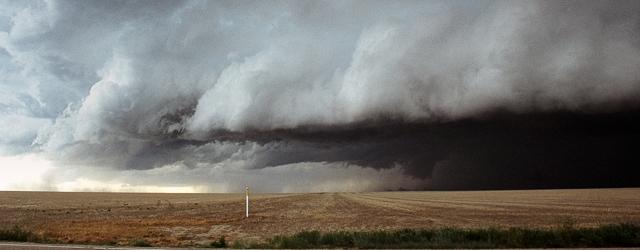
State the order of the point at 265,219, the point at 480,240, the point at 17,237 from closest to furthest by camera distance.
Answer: the point at 480,240 → the point at 17,237 → the point at 265,219

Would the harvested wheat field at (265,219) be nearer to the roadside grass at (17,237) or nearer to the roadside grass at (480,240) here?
the roadside grass at (17,237)

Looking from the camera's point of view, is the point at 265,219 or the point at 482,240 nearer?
the point at 482,240

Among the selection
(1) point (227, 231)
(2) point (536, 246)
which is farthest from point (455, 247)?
(1) point (227, 231)

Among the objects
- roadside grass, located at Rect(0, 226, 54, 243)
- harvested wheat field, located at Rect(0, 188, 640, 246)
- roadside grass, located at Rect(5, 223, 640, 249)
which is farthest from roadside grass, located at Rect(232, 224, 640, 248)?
roadside grass, located at Rect(0, 226, 54, 243)

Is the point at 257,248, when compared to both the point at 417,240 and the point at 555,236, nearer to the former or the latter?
the point at 417,240

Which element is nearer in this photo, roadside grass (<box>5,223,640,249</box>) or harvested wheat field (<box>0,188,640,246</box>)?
roadside grass (<box>5,223,640,249</box>)

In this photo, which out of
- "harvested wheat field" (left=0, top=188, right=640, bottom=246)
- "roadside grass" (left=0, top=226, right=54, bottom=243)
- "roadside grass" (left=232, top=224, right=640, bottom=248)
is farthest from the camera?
"harvested wheat field" (left=0, top=188, right=640, bottom=246)

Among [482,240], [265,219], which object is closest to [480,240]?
[482,240]

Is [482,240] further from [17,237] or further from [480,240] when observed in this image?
[17,237]

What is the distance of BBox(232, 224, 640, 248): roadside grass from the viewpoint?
44.4ft

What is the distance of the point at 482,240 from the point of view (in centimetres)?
1498

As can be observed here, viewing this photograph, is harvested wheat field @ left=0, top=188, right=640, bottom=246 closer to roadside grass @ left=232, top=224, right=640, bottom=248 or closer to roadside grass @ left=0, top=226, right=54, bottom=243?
roadside grass @ left=0, top=226, right=54, bottom=243

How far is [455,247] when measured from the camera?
521 inches

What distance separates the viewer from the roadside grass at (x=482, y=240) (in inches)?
532
